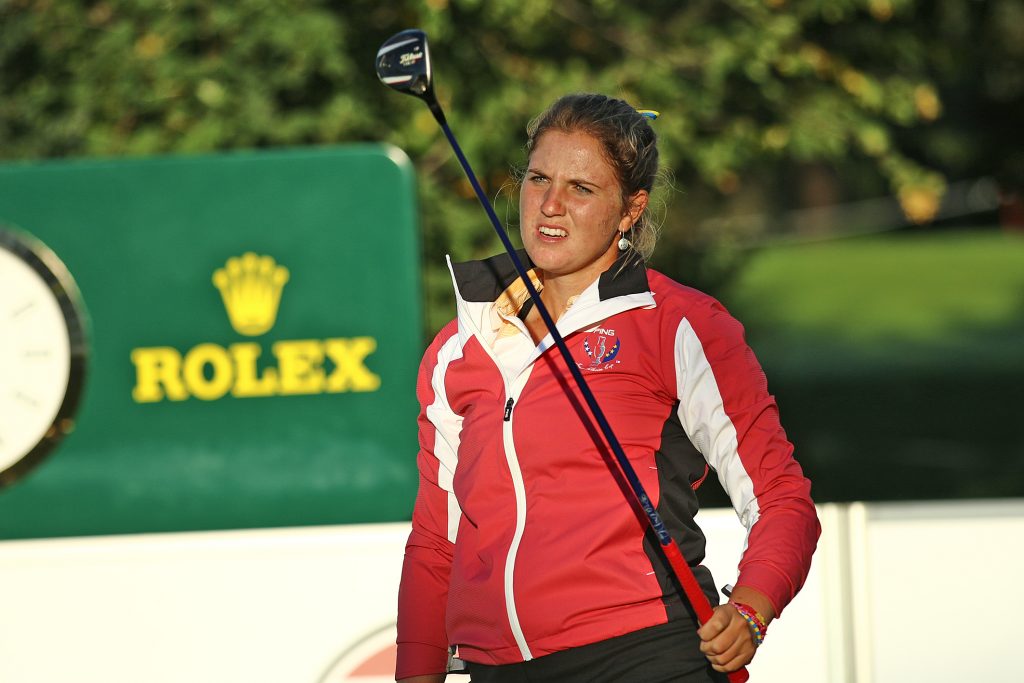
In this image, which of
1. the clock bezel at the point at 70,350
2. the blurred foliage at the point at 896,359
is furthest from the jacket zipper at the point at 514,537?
the blurred foliage at the point at 896,359

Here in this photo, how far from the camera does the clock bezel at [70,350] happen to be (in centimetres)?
405

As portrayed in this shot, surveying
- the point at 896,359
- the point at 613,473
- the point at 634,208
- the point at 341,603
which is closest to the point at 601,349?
the point at 613,473

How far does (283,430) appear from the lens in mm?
4043

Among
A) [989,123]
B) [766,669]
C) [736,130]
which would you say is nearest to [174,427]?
[766,669]

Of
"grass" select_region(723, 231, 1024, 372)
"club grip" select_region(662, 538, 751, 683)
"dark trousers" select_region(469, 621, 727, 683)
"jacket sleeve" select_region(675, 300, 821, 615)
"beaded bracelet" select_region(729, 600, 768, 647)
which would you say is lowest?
"dark trousers" select_region(469, 621, 727, 683)

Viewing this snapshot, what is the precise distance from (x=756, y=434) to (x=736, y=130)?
214 inches

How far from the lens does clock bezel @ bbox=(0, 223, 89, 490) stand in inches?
159

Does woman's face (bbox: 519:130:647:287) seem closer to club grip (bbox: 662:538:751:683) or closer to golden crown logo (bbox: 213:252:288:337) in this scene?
club grip (bbox: 662:538:751:683)

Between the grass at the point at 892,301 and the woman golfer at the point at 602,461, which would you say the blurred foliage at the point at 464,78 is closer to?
the woman golfer at the point at 602,461

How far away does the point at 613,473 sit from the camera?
2.36 meters

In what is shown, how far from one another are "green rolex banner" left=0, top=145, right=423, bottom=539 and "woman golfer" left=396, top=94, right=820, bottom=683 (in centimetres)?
155

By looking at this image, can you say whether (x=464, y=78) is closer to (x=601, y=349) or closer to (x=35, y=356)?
(x=35, y=356)

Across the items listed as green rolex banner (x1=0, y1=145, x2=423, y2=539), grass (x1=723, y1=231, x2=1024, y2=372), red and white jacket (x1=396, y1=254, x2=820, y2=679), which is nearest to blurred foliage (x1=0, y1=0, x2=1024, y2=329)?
green rolex banner (x1=0, y1=145, x2=423, y2=539)

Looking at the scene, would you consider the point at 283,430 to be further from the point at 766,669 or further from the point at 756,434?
the point at 756,434
